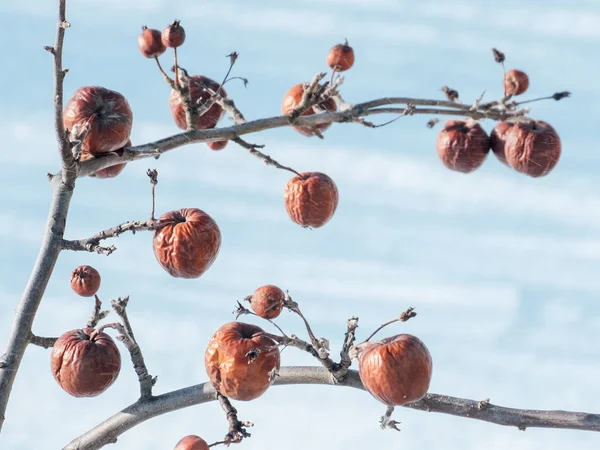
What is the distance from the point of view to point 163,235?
7102 mm

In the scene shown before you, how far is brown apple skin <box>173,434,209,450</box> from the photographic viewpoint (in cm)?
651

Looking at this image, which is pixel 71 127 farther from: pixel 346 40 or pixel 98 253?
pixel 346 40

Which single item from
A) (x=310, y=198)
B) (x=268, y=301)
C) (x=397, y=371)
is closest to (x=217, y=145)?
(x=310, y=198)

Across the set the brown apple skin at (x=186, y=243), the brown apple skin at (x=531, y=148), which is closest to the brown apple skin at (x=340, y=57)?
the brown apple skin at (x=531, y=148)

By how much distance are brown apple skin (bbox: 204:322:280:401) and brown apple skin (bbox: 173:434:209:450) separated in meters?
0.41

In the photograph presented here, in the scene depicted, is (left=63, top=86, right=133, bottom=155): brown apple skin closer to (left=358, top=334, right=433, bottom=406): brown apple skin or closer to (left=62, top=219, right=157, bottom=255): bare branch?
(left=62, top=219, right=157, bottom=255): bare branch

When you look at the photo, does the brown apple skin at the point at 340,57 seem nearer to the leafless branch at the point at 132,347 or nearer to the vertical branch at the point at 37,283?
the vertical branch at the point at 37,283

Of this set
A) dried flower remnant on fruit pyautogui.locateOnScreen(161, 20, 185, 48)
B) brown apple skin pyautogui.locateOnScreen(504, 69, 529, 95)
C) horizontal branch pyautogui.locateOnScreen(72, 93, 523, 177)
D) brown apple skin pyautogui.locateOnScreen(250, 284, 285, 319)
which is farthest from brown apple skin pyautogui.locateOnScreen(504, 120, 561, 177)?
dried flower remnant on fruit pyautogui.locateOnScreen(161, 20, 185, 48)

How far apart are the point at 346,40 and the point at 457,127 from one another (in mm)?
1439

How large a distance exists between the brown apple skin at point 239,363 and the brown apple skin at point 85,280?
1.36 metres

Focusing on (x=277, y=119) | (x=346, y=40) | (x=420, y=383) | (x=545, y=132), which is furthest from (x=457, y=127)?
(x=420, y=383)

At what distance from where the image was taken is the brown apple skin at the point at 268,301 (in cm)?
689

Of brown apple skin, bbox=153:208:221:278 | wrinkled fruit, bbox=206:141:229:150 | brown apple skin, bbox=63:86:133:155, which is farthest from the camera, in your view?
wrinkled fruit, bbox=206:141:229:150

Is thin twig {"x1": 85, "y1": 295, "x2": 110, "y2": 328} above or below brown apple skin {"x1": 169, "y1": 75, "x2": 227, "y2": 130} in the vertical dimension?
below
